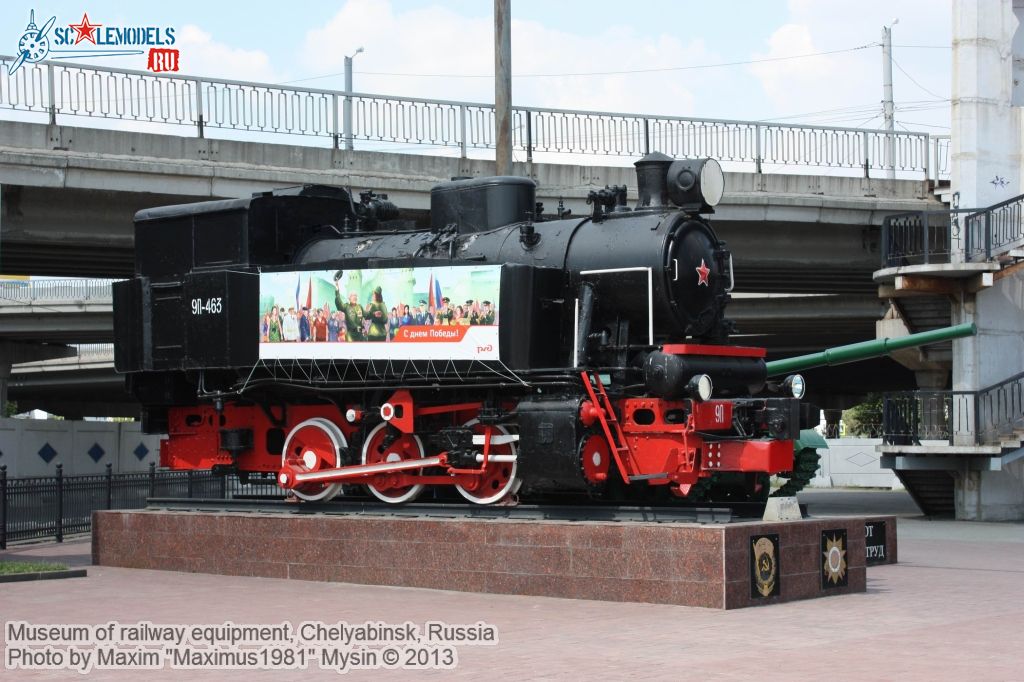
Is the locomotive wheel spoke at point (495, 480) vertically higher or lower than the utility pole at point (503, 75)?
lower

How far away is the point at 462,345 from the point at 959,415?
13.8 m

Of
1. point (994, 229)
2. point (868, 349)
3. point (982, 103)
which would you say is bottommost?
point (868, 349)

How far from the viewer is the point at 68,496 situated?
22875 millimetres

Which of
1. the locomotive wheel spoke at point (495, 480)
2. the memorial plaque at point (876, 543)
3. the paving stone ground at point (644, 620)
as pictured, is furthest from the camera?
the memorial plaque at point (876, 543)

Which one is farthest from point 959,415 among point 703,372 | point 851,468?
point 851,468

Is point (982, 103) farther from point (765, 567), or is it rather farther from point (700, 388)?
point (765, 567)

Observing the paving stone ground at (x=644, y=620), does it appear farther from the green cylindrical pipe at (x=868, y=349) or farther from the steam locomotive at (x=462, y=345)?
the green cylindrical pipe at (x=868, y=349)

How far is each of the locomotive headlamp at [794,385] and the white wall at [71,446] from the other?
2113 cm

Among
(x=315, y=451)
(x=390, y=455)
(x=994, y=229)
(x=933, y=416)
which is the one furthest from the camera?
(x=933, y=416)

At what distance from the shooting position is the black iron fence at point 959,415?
2480 cm

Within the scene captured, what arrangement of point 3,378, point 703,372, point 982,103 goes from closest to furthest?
point 703,372
point 982,103
point 3,378

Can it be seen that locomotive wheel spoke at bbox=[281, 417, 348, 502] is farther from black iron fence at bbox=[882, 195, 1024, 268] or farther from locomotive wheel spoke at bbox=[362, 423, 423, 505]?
black iron fence at bbox=[882, 195, 1024, 268]

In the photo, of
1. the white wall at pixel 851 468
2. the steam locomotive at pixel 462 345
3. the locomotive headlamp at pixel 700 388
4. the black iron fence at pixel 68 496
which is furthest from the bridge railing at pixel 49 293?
the locomotive headlamp at pixel 700 388

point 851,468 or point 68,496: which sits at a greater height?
point 68,496
